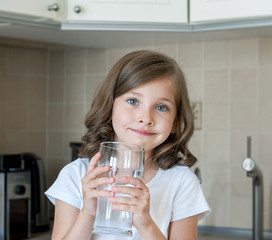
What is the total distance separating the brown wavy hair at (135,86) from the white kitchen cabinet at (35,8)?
63cm

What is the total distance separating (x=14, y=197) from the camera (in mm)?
1829

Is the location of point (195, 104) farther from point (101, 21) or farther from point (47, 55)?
point (47, 55)

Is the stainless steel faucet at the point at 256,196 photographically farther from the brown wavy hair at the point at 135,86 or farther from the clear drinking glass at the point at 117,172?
the clear drinking glass at the point at 117,172

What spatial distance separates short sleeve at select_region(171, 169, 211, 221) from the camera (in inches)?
42.4

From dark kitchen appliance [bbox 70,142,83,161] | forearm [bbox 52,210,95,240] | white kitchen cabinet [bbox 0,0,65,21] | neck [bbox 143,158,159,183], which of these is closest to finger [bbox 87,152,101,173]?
forearm [bbox 52,210,95,240]

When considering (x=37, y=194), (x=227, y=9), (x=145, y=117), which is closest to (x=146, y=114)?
(x=145, y=117)

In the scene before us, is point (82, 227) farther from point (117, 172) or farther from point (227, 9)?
point (227, 9)

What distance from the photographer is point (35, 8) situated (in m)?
1.65

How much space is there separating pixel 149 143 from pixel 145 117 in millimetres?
58

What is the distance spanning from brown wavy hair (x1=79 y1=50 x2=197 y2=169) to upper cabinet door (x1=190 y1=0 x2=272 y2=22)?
1.80ft

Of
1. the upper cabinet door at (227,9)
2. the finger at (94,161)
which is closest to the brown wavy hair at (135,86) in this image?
the finger at (94,161)

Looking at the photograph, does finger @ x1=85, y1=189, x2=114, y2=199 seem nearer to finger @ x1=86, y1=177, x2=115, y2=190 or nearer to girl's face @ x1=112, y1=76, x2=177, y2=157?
finger @ x1=86, y1=177, x2=115, y2=190

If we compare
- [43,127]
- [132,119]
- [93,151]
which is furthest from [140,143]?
[43,127]

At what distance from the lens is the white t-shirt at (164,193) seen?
1.07m
